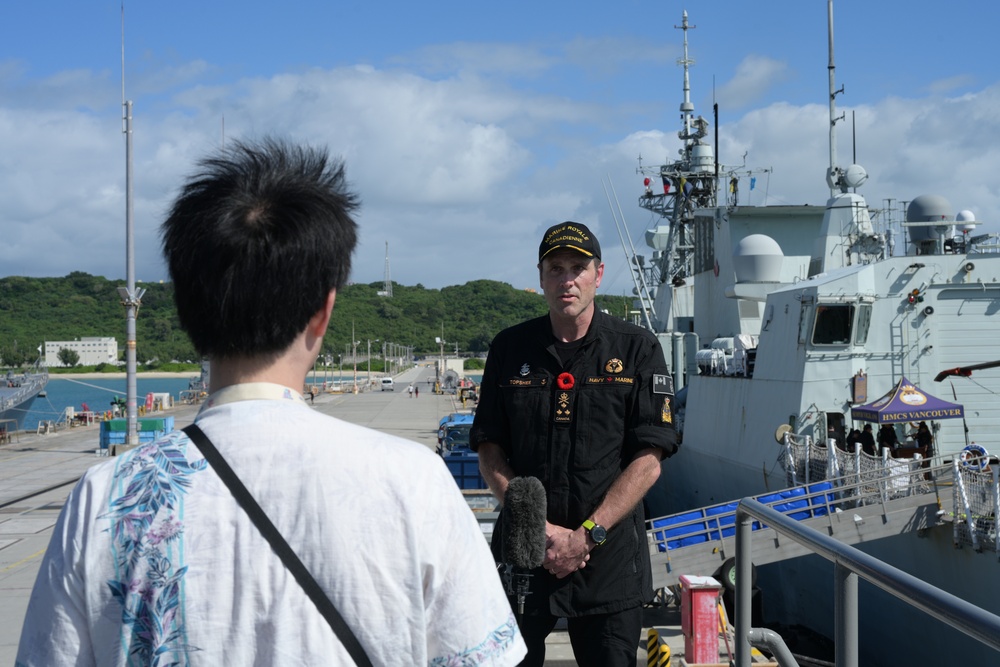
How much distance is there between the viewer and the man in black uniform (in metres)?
3.39

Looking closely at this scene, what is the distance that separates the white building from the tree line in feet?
15.5

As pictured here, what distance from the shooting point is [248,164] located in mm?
1804

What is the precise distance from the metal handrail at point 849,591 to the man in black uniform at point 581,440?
406 mm

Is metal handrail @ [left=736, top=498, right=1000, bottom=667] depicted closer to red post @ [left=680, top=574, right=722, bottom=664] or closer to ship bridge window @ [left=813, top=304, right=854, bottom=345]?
red post @ [left=680, top=574, right=722, bottom=664]

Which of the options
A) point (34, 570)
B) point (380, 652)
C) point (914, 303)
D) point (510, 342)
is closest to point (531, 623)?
point (510, 342)

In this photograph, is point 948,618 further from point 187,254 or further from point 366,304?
point 366,304

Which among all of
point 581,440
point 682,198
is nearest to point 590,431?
point 581,440

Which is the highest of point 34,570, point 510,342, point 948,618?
point 510,342

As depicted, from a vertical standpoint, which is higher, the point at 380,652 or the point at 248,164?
the point at 248,164

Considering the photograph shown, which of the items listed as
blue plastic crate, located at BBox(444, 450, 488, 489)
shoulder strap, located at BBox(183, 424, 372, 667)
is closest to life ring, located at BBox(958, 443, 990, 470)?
blue plastic crate, located at BBox(444, 450, 488, 489)

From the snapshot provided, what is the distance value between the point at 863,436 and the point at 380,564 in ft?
46.6

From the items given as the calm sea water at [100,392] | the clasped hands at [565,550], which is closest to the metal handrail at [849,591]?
the clasped hands at [565,550]

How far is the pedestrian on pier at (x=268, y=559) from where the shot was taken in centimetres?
149

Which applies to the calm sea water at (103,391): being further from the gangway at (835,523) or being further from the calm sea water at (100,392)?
the gangway at (835,523)
